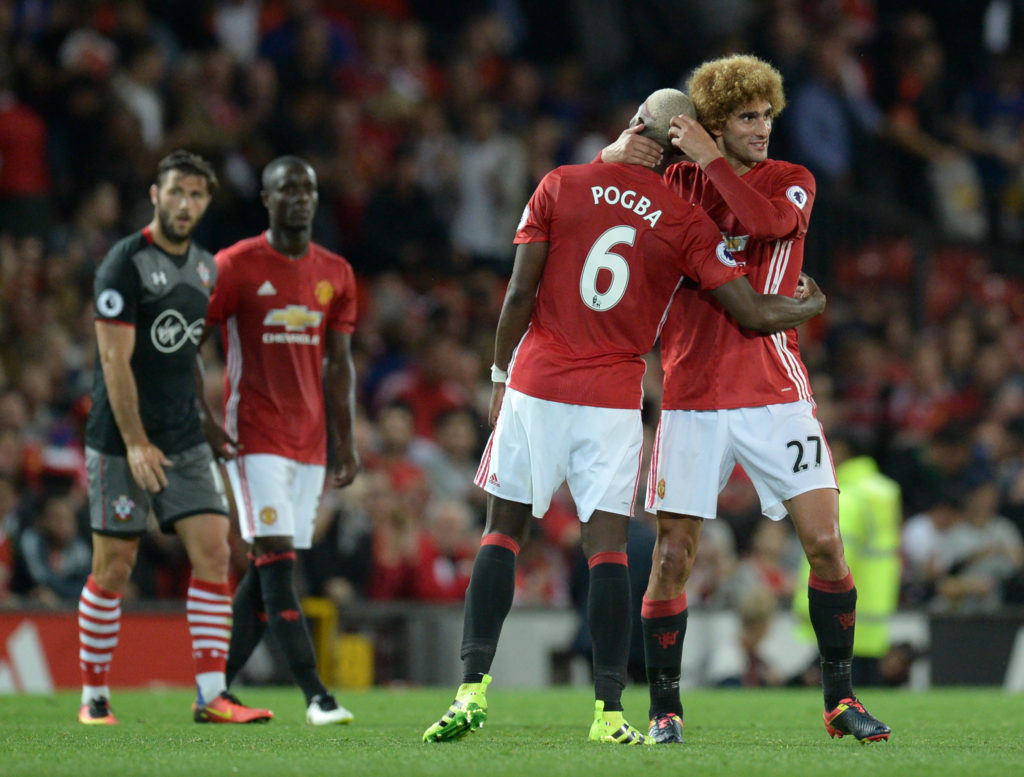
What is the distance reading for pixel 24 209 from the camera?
1230cm

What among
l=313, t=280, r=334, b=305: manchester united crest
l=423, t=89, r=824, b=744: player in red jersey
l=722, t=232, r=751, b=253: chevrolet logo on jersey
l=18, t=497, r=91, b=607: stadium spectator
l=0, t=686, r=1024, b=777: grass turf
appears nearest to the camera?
l=0, t=686, r=1024, b=777: grass turf

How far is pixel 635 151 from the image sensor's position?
564 centimetres

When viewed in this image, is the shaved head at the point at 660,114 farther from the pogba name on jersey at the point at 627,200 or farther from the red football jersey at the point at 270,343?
the red football jersey at the point at 270,343

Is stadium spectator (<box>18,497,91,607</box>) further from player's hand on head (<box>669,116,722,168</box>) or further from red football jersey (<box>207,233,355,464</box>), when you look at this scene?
player's hand on head (<box>669,116,722,168</box>)

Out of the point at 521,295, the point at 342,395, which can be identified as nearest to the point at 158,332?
the point at 342,395

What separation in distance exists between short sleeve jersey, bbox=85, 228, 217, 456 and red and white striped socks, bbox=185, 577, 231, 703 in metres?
0.66

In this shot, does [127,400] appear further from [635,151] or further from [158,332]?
[635,151]

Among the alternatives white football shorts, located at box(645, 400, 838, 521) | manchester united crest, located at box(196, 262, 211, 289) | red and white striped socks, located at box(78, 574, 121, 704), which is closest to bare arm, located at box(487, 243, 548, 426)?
white football shorts, located at box(645, 400, 838, 521)

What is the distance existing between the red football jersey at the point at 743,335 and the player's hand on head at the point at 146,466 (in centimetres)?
231

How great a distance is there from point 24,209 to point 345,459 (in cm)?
590

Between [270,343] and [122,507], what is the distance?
1003mm

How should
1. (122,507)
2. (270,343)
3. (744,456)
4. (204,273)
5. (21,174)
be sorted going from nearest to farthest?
(744,456) → (122,507) → (204,273) → (270,343) → (21,174)

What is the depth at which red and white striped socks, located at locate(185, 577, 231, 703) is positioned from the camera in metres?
6.97

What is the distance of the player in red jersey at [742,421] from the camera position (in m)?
5.73
